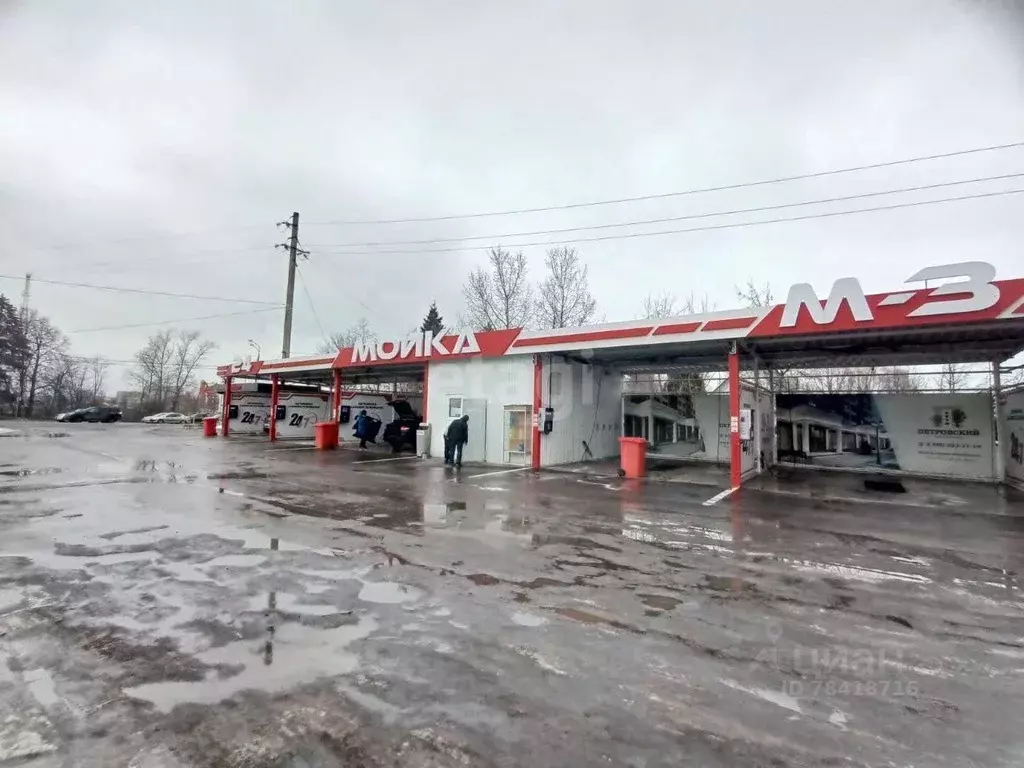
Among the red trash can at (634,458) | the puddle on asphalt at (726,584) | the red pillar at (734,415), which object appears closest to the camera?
the puddle on asphalt at (726,584)

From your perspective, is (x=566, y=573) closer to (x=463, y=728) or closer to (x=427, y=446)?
(x=463, y=728)

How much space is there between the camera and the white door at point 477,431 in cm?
1720

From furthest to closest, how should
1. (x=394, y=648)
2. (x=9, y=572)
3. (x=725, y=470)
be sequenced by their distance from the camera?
(x=725, y=470)
(x=9, y=572)
(x=394, y=648)

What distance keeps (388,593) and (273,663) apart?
1427 millimetres

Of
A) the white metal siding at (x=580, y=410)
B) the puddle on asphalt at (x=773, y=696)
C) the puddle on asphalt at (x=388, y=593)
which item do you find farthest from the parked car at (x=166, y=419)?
the puddle on asphalt at (x=773, y=696)

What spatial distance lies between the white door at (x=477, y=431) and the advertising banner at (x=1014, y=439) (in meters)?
14.0

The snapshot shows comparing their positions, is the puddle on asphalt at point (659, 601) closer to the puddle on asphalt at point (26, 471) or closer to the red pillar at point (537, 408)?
the red pillar at point (537, 408)

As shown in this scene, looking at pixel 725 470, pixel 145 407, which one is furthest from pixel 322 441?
pixel 145 407

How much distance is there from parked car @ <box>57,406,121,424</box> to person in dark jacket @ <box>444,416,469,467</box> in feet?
148

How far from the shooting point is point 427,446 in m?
18.6

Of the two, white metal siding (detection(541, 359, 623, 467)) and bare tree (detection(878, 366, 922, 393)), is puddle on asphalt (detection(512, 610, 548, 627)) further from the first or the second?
bare tree (detection(878, 366, 922, 393))

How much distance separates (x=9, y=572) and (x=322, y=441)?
16.7m

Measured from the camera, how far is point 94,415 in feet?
149

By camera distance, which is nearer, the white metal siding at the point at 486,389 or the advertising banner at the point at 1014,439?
the advertising banner at the point at 1014,439
